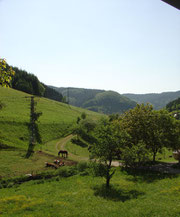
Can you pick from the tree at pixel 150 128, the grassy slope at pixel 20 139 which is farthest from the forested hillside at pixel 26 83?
the tree at pixel 150 128

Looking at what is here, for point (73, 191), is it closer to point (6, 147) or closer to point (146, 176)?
point (146, 176)

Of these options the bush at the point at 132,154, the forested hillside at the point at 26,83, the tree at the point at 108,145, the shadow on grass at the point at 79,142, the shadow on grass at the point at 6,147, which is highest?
the forested hillside at the point at 26,83

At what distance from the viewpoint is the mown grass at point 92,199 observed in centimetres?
1582

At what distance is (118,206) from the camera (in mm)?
17812

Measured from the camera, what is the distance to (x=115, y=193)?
23.6 meters

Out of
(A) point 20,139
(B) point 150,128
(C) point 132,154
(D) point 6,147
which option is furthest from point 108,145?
(A) point 20,139

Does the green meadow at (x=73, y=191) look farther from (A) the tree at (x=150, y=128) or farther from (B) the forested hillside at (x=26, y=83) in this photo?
(B) the forested hillside at (x=26, y=83)

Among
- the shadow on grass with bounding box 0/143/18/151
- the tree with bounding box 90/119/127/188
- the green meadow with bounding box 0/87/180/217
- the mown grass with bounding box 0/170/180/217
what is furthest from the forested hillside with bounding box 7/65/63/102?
the tree with bounding box 90/119/127/188

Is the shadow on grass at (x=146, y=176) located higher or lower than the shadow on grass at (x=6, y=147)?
lower

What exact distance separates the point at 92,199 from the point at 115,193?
433 cm

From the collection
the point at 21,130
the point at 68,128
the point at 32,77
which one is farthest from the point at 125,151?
the point at 32,77

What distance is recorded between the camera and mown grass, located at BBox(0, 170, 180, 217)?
15820mm

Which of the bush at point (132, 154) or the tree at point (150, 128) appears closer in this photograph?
the bush at point (132, 154)

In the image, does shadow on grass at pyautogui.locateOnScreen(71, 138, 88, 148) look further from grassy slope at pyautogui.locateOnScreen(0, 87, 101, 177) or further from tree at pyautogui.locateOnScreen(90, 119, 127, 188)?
tree at pyautogui.locateOnScreen(90, 119, 127, 188)
